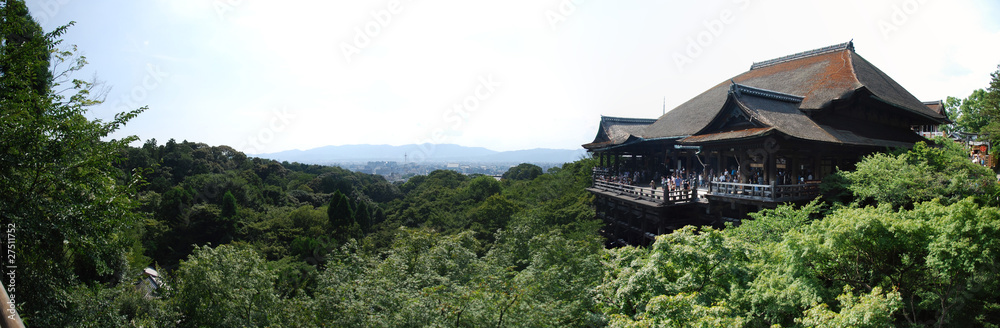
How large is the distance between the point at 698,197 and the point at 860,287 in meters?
9.34

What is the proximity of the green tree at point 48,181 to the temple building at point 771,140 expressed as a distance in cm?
1720

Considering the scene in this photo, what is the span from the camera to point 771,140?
14781mm

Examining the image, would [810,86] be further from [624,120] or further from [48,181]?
[48,181]

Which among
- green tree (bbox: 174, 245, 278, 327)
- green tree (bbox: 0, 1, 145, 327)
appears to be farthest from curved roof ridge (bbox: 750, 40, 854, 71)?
green tree (bbox: 0, 1, 145, 327)

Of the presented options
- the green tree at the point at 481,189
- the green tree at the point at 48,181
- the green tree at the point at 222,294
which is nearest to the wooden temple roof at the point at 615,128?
the green tree at the point at 481,189

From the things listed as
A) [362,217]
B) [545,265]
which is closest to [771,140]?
[545,265]

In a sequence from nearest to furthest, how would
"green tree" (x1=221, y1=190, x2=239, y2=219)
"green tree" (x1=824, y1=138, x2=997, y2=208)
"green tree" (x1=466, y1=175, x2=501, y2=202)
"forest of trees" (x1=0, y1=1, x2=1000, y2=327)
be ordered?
"forest of trees" (x1=0, y1=1, x2=1000, y2=327)
"green tree" (x1=824, y1=138, x2=997, y2=208)
"green tree" (x1=221, y1=190, x2=239, y2=219)
"green tree" (x1=466, y1=175, x2=501, y2=202)

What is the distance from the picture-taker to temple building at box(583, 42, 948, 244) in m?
15.2

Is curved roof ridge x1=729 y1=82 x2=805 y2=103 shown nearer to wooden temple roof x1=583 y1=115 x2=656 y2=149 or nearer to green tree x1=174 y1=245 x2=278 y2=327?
wooden temple roof x1=583 y1=115 x2=656 y2=149

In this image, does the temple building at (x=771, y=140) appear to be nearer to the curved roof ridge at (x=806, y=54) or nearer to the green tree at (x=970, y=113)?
the curved roof ridge at (x=806, y=54)

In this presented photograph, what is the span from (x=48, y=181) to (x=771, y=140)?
66.2 ft

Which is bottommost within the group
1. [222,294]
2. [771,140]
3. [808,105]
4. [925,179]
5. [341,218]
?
[341,218]

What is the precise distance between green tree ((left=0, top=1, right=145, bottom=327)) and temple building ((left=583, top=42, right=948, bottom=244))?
17201 millimetres

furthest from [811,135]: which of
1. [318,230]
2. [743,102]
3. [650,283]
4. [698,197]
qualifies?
[318,230]
